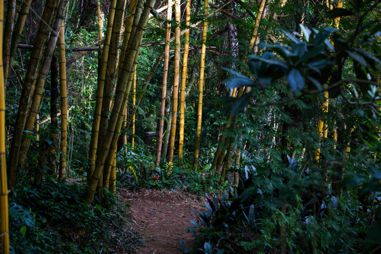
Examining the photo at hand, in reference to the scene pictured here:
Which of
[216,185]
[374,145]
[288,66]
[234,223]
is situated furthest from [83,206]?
[216,185]

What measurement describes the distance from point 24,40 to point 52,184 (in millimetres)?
2292

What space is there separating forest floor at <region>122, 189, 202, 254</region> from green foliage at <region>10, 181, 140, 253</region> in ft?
0.83

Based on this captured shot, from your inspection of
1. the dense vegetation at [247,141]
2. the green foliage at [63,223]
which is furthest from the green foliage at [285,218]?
the green foliage at [63,223]

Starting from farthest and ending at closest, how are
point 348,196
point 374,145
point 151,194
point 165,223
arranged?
1. point 151,194
2. point 165,223
3. point 348,196
4. point 374,145

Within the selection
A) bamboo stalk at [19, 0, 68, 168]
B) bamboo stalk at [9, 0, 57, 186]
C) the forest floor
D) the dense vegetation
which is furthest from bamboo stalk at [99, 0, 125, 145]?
the forest floor

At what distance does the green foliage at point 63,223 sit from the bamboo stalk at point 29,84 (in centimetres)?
22

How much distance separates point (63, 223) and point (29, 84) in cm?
99

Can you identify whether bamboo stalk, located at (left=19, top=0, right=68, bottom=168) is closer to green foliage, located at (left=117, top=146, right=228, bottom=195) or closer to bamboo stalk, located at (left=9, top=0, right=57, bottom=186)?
bamboo stalk, located at (left=9, top=0, right=57, bottom=186)

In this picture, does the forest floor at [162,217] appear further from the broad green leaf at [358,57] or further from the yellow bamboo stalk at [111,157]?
the broad green leaf at [358,57]

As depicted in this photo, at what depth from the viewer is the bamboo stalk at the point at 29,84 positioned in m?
2.85

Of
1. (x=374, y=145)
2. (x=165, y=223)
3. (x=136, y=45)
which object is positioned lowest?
(x=165, y=223)

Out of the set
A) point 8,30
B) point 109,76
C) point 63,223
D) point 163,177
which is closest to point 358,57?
point 8,30

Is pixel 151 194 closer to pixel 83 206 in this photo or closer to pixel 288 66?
pixel 83 206

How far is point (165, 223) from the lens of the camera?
15.6ft
